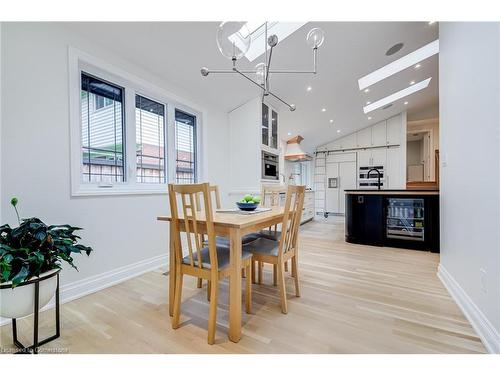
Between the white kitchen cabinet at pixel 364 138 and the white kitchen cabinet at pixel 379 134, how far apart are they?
0.36 feet

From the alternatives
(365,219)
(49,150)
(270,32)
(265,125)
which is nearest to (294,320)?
(49,150)

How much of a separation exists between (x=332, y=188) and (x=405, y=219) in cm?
414

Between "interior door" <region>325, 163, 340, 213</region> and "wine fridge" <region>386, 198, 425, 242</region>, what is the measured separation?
3.90m

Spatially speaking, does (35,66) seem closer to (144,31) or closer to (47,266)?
(144,31)

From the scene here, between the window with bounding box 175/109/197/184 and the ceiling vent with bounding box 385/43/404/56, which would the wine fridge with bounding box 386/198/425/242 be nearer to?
the ceiling vent with bounding box 385/43/404/56

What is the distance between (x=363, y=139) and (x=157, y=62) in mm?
6561

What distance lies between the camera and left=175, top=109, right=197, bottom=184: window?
3131 mm

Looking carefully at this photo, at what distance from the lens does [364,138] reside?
723 cm

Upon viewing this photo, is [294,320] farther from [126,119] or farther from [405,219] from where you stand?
[405,219]

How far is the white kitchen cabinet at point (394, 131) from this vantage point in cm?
668

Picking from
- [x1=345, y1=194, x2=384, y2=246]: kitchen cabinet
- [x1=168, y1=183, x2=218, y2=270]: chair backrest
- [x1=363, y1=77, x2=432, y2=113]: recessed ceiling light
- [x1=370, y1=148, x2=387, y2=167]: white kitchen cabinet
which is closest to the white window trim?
[x1=168, y1=183, x2=218, y2=270]: chair backrest

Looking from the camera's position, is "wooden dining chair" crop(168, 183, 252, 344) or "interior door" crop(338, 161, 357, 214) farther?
"interior door" crop(338, 161, 357, 214)
